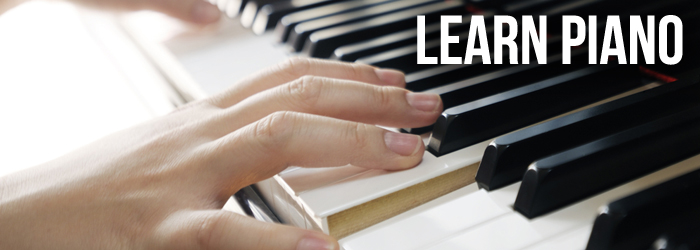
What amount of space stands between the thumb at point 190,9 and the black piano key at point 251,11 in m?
0.08

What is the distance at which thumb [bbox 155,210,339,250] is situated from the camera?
2.18 feet

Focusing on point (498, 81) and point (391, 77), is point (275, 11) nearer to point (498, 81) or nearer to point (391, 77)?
point (391, 77)

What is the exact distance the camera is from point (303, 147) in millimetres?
766

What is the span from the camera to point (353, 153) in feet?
2.48

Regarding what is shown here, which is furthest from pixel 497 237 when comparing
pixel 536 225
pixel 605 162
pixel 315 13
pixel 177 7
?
pixel 177 7

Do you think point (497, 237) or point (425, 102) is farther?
point (425, 102)

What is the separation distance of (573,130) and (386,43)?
1.48 ft

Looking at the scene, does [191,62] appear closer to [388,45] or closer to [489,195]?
[388,45]

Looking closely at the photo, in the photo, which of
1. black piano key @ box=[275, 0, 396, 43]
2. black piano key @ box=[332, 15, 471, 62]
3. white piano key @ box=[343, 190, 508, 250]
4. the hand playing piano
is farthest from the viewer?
black piano key @ box=[275, 0, 396, 43]

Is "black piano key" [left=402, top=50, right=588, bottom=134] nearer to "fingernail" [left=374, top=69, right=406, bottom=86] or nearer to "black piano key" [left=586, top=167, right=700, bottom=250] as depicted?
"fingernail" [left=374, top=69, right=406, bottom=86]

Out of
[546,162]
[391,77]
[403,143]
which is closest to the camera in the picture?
[546,162]

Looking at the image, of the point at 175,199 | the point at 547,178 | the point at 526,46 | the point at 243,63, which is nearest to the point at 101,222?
the point at 175,199

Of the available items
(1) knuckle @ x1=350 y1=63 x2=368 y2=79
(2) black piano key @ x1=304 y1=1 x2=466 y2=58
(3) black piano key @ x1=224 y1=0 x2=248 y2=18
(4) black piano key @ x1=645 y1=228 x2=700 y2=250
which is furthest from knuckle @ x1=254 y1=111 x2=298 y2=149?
(3) black piano key @ x1=224 y1=0 x2=248 y2=18

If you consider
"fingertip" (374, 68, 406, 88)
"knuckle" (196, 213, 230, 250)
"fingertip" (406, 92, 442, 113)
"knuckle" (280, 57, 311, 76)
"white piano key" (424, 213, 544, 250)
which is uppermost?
"fingertip" (406, 92, 442, 113)
